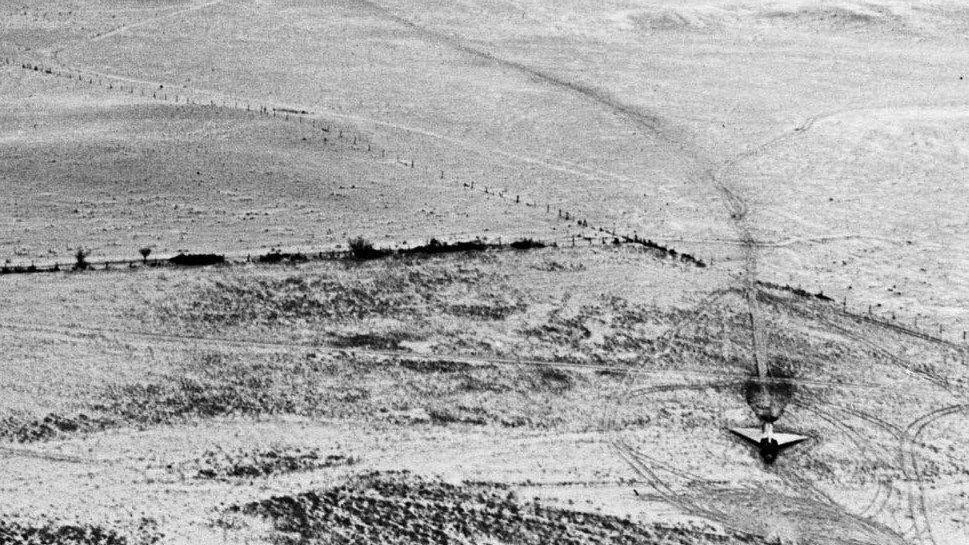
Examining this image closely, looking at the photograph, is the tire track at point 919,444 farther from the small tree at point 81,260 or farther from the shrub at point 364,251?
the small tree at point 81,260

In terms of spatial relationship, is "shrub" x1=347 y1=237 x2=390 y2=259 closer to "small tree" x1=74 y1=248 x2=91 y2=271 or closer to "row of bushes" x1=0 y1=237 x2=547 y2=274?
"row of bushes" x1=0 y1=237 x2=547 y2=274

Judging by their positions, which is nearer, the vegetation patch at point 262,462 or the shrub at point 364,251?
the vegetation patch at point 262,462

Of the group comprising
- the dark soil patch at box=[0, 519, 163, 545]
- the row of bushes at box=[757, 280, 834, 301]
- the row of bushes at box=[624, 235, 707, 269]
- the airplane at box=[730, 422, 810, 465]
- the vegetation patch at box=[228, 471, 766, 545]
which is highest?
the row of bushes at box=[624, 235, 707, 269]

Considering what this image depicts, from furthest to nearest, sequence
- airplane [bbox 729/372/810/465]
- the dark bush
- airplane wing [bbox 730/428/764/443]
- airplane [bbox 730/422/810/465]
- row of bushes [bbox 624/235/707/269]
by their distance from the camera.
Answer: row of bushes [bbox 624/235/707/269] → the dark bush → airplane wing [bbox 730/428/764/443] → airplane [bbox 729/372/810/465] → airplane [bbox 730/422/810/465]

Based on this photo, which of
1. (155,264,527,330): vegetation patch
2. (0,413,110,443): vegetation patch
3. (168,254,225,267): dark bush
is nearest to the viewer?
(0,413,110,443): vegetation patch

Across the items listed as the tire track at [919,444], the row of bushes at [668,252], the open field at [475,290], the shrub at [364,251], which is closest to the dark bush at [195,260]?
the open field at [475,290]

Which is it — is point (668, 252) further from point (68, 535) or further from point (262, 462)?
point (68, 535)

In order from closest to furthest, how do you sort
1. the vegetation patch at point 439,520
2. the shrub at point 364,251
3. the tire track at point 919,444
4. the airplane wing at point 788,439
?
the vegetation patch at point 439,520
the tire track at point 919,444
the airplane wing at point 788,439
the shrub at point 364,251

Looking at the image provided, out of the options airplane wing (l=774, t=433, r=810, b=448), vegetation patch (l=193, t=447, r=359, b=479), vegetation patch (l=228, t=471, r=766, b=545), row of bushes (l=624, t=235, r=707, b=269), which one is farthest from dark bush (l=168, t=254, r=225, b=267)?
airplane wing (l=774, t=433, r=810, b=448)

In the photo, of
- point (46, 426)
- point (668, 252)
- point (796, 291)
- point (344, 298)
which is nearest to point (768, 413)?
point (796, 291)
